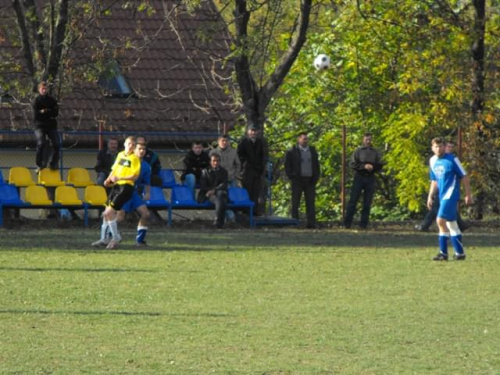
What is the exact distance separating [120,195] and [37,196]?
5146 mm

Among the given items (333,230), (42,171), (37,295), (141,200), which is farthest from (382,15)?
(37,295)

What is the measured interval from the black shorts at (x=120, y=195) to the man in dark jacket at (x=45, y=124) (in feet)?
18.6

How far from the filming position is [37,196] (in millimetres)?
24656

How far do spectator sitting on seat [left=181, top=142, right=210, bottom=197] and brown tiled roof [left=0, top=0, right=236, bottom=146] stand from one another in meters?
9.88

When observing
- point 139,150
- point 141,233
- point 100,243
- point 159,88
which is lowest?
point 100,243

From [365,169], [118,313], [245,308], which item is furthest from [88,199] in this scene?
[118,313]

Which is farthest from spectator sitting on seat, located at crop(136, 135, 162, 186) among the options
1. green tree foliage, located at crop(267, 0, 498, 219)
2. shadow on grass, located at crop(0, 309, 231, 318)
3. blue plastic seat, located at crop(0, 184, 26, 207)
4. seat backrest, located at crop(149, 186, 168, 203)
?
shadow on grass, located at crop(0, 309, 231, 318)

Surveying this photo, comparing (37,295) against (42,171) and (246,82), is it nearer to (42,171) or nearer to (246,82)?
(42,171)

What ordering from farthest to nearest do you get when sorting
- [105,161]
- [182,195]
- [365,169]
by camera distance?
[365,169]
[182,195]
[105,161]

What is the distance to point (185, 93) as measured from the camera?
38750 mm

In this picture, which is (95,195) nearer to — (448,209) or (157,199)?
(157,199)

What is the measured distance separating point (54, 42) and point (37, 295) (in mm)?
13325

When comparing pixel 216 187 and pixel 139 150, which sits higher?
pixel 139 150

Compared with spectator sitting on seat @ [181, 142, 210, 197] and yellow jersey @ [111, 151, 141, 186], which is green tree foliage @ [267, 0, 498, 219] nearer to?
spectator sitting on seat @ [181, 142, 210, 197]
